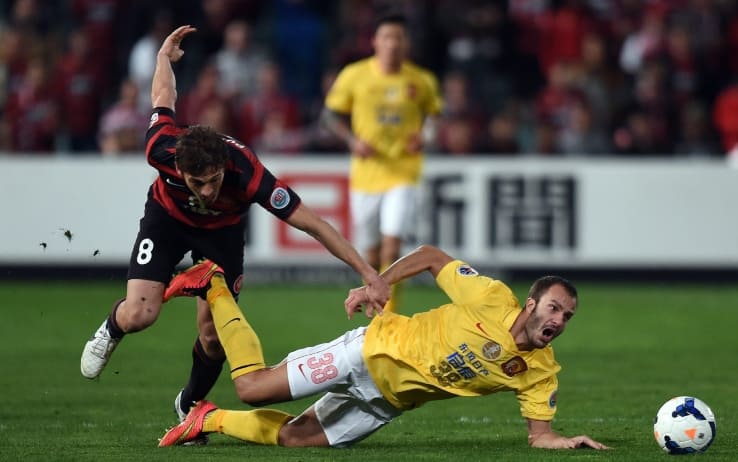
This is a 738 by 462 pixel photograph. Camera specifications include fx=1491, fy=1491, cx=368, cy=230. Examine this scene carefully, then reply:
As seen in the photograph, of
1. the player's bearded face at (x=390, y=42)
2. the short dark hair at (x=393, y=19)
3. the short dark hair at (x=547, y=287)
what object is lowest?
the short dark hair at (x=547, y=287)

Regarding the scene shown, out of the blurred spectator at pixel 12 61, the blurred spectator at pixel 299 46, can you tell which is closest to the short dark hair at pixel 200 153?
the blurred spectator at pixel 12 61

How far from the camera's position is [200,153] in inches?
301

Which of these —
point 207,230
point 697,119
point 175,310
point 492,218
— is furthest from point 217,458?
point 697,119

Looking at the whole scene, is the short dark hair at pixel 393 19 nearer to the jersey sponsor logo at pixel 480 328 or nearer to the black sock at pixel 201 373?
the black sock at pixel 201 373

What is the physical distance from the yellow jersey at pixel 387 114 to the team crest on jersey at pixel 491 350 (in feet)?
20.1

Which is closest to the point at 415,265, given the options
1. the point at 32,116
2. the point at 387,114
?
the point at 387,114

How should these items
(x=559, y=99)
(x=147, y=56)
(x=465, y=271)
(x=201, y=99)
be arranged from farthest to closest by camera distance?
(x=147, y=56), (x=559, y=99), (x=201, y=99), (x=465, y=271)

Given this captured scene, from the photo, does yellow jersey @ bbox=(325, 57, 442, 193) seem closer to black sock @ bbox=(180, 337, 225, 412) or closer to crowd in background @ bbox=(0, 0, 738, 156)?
crowd in background @ bbox=(0, 0, 738, 156)

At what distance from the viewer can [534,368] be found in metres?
7.78

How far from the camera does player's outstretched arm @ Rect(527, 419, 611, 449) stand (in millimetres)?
7738

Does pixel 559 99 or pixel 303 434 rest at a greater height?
pixel 559 99

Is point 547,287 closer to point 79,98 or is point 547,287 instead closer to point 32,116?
point 32,116

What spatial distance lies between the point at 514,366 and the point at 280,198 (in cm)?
151

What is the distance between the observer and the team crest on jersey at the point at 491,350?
768cm
